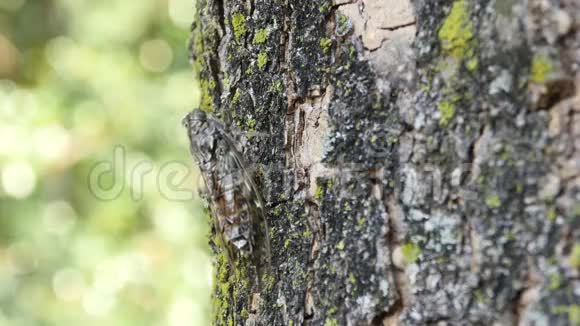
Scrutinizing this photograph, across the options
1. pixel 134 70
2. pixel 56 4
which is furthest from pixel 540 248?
pixel 56 4

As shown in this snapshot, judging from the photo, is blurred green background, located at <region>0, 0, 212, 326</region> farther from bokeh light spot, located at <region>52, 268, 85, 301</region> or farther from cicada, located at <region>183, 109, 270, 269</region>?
cicada, located at <region>183, 109, 270, 269</region>

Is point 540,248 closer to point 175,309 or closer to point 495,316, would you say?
point 495,316

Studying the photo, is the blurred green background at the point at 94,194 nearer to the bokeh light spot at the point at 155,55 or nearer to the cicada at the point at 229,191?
the bokeh light spot at the point at 155,55

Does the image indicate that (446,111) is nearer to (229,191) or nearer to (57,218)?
(229,191)

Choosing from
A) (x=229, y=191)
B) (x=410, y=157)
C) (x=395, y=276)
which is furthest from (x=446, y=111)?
(x=229, y=191)

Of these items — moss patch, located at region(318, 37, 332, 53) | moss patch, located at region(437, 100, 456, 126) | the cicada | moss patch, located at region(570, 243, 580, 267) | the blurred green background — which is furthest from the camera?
the blurred green background

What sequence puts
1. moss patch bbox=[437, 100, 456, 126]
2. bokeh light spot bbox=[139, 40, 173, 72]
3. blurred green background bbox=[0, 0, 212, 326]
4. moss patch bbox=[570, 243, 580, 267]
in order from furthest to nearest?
bokeh light spot bbox=[139, 40, 173, 72] → blurred green background bbox=[0, 0, 212, 326] → moss patch bbox=[437, 100, 456, 126] → moss patch bbox=[570, 243, 580, 267]

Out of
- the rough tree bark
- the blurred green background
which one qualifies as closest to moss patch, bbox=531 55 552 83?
the rough tree bark
